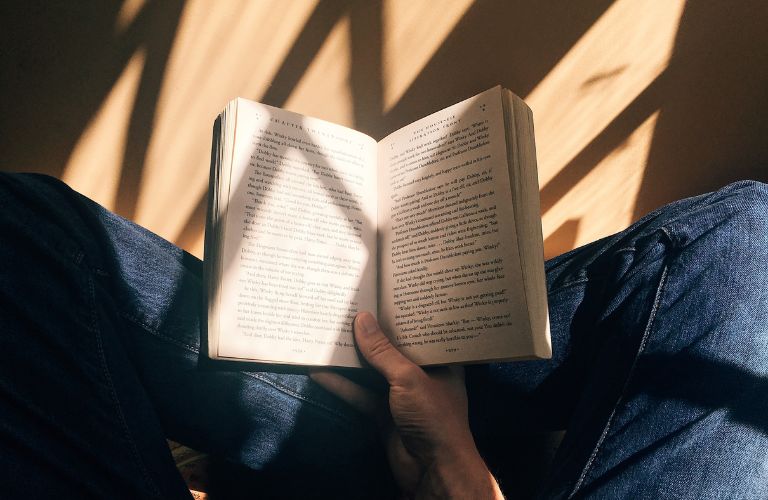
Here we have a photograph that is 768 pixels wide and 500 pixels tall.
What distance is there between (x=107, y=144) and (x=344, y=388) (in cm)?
63

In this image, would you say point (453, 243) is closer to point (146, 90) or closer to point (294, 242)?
point (294, 242)

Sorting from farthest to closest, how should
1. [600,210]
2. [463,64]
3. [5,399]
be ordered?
1. [600,210]
2. [463,64]
3. [5,399]

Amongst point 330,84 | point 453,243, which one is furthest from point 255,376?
point 330,84

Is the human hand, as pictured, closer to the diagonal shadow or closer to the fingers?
the fingers

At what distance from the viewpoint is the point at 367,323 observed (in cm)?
61

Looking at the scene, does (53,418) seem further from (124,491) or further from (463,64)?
(463,64)

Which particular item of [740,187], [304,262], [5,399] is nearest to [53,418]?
[5,399]

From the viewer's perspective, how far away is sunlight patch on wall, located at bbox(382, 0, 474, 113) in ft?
2.48

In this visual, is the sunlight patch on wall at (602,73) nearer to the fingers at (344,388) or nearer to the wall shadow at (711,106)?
the wall shadow at (711,106)

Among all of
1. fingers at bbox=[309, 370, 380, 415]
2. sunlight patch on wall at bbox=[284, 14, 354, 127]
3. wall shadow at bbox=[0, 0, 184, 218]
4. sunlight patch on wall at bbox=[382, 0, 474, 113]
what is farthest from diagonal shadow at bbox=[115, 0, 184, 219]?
fingers at bbox=[309, 370, 380, 415]

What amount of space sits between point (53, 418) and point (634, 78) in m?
0.99

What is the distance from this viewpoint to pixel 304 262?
23.7 inches

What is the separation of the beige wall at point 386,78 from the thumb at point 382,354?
42 cm

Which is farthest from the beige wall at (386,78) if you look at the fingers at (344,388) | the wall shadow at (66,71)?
the fingers at (344,388)
